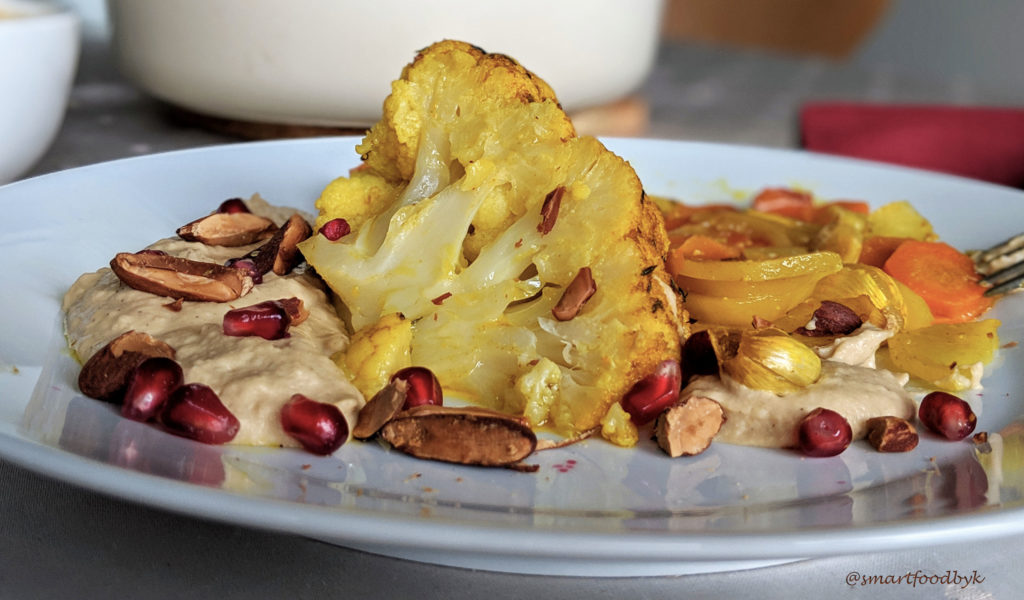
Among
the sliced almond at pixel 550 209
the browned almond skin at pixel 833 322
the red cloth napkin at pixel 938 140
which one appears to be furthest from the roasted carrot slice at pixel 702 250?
the red cloth napkin at pixel 938 140

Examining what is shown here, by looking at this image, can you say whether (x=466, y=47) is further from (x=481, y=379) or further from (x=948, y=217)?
(x=948, y=217)

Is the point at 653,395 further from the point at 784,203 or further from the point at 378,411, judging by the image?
the point at 784,203

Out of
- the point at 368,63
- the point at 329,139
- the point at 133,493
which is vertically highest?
the point at 368,63

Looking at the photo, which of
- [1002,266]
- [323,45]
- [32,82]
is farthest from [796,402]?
[32,82]

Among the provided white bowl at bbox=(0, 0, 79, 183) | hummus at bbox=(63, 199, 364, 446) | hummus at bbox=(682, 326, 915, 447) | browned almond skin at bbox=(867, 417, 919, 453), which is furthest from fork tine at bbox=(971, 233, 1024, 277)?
white bowl at bbox=(0, 0, 79, 183)

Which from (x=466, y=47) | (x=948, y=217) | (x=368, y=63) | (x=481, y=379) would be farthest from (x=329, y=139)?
(x=948, y=217)
